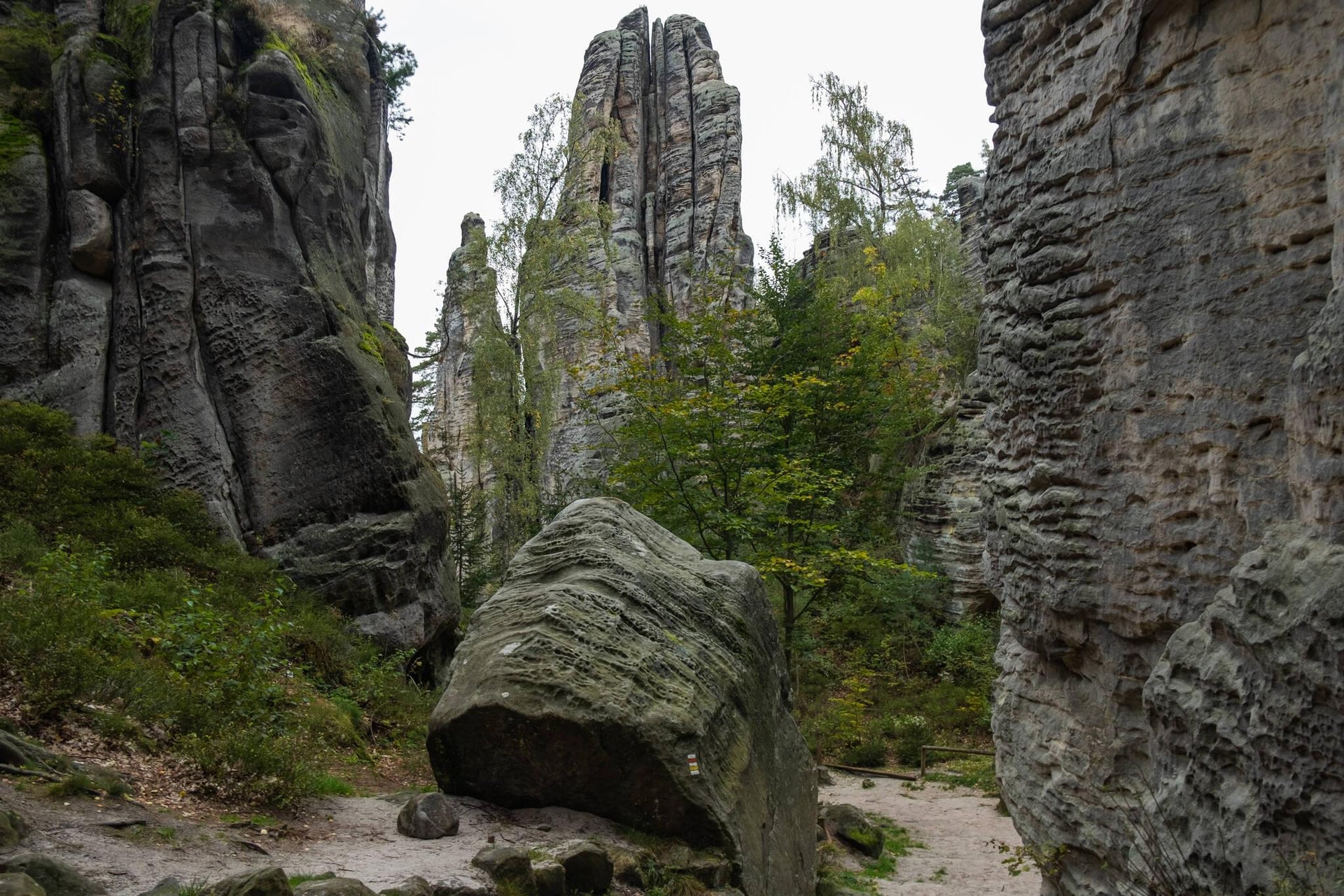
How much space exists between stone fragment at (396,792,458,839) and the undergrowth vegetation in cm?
88

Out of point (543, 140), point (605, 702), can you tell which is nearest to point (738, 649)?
point (605, 702)

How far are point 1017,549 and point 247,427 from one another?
11.2 m

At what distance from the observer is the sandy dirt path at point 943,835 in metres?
10.3

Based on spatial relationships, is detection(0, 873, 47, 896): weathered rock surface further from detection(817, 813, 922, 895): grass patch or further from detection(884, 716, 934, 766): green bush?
detection(884, 716, 934, 766): green bush

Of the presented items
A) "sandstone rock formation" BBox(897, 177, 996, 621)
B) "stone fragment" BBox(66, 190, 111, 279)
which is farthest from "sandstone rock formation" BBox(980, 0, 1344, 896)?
"sandstone rock formation" BBox(897, 177, 996, 621)

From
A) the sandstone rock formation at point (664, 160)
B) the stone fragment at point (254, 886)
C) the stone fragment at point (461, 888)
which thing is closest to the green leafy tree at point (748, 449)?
the stone fragment at point (461, 888)

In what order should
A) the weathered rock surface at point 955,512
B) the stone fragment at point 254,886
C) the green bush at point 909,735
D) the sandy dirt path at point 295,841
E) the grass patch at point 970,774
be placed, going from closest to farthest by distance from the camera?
the stone fragment at point 254,886 → the sandy dirt path at point 295,841 → the grass patch at point 970,774 → the green bush at point 909,735 → the weathered rock surface at point 955,512

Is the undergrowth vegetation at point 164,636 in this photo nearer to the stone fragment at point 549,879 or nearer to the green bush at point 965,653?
the stone fragment at point 549,879

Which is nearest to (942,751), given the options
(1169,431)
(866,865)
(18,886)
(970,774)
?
(970,774)

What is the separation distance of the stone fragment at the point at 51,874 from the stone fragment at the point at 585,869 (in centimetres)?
282

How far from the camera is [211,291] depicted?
1337 centimetres

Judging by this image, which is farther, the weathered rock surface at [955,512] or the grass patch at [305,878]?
the weathered rock surface at [955,512]

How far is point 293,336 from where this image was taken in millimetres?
13609

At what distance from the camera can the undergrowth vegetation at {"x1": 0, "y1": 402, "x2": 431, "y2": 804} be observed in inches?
250
